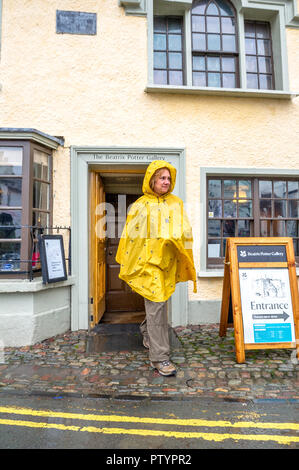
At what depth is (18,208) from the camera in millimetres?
4645

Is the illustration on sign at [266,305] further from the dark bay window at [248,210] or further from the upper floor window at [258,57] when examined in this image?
the upper floor window at [258,57]

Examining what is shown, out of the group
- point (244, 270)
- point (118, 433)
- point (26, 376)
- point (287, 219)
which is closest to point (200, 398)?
point (118, 433)

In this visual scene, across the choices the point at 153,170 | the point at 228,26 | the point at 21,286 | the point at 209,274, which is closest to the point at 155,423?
the point at 153,170

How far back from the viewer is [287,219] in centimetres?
564

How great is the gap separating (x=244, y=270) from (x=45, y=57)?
469 cm

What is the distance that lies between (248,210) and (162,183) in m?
2.64

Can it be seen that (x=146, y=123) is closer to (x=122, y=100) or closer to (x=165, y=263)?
(x=122, y=100)

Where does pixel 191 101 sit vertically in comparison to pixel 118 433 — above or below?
above

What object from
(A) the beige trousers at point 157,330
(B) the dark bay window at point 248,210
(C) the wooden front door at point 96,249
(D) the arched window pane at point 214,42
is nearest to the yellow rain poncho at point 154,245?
(A) the beige trousers at point 157,330

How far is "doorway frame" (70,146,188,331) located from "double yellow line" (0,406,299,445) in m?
2.36

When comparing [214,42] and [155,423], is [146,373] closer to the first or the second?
[155,423]

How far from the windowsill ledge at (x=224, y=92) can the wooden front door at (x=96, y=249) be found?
1.83m

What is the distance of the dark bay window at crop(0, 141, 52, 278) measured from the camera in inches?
181

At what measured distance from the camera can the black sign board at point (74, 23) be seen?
5156mm
